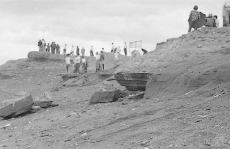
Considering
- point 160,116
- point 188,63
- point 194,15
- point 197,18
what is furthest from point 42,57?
point 160,116

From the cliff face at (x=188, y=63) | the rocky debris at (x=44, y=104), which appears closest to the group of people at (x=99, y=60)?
the cliff face at (x=188, y=63)

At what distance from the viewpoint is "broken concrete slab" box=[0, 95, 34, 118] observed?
53.0ft

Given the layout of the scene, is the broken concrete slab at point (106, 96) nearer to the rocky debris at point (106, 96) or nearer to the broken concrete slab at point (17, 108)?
the rocky debris at point (106, 96)

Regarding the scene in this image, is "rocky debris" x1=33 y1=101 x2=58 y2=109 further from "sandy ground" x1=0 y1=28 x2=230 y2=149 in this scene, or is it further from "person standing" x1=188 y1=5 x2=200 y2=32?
"person standing" x1=188 y1=5 x2=200 y2=32

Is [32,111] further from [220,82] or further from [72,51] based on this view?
[72,51]

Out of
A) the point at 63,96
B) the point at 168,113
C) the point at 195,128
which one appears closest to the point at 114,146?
the point at 195,128

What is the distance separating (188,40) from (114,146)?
8377 mm

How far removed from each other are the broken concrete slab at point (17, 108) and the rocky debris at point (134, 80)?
2944mm

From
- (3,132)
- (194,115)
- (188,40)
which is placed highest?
(188,40)

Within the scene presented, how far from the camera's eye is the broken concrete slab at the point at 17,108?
16.1m

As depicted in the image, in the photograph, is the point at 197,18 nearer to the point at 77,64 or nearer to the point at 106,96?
the point at 106,96

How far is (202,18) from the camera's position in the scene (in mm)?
18969

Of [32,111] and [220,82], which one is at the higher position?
[220,82]

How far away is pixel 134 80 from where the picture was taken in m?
16.5
